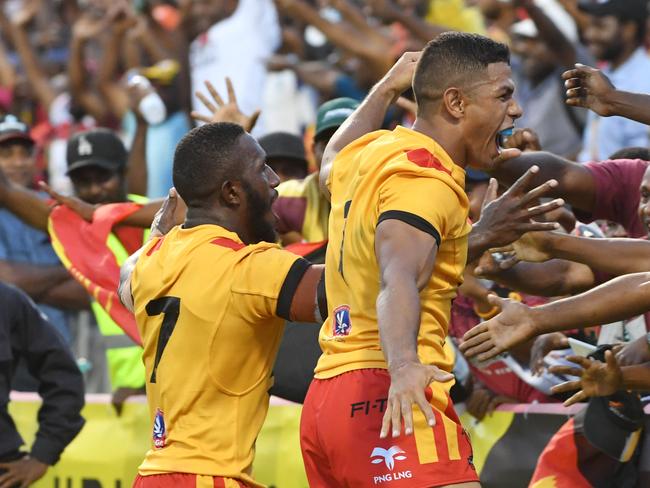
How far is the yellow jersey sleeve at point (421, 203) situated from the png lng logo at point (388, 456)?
2.23 ft

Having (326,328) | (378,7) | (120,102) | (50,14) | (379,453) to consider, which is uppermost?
(50,14)

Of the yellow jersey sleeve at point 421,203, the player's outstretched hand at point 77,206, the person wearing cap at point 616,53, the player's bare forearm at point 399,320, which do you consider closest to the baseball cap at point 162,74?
the person wearing cap at point 616,53

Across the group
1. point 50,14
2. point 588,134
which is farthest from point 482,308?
point 50,14

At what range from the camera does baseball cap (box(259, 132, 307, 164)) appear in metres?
8.02

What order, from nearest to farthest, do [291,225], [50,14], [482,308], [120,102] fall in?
[482,308]
[291,225]
[120,102]
[50,14]

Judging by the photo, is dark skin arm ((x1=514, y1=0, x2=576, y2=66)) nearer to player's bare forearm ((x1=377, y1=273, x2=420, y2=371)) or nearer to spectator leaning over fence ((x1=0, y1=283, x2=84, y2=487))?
spectator leaning over fence ((x1=0, y1=283, x2=84, y2=487))

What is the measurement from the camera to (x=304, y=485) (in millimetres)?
6711

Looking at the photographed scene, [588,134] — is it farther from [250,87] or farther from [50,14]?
→ [50,14]

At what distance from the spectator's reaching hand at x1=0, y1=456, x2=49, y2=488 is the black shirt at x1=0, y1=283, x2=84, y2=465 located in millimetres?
41

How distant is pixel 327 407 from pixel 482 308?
2.02 m

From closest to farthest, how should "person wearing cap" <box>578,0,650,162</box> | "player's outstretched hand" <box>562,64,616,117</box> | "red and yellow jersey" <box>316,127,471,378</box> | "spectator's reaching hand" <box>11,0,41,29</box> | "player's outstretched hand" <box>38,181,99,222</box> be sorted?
"red and yellow jersey" <box>316,127,471,378</box>, "player's outstretched hand" <box>562,64,616,117</box>, "player's outstretched hand" <box>38,181,99,222</box>, "person wearing cap" <box>578,0,650,162</box>, "spectator's reaching hand" <box>11,0,41,29</box>

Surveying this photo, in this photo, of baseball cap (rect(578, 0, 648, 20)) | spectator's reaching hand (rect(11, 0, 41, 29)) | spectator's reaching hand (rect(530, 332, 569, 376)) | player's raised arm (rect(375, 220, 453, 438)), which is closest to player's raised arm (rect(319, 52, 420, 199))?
player's raised arm (rect(375, 220, 453, 438))

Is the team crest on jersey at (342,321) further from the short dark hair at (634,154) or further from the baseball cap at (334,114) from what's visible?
the baseball cap at (334,114)

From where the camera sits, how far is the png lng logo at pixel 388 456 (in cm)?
426
